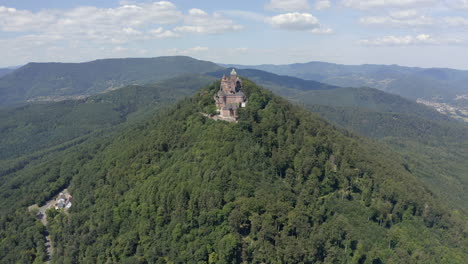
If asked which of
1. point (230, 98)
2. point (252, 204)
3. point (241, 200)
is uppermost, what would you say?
point (230, 98)

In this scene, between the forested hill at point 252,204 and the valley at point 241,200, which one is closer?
the forested hill at point 252,204

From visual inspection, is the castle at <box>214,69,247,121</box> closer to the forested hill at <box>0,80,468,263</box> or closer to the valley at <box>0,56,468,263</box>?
the valley at <box>0,56,468,263</box>

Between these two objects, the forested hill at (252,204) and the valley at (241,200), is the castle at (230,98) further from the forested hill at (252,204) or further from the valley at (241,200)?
the forested hill at (252,204)

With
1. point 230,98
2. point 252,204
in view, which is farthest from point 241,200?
point 230,98

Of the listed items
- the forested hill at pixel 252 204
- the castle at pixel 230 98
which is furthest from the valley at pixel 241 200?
the castle at pixel 230 98

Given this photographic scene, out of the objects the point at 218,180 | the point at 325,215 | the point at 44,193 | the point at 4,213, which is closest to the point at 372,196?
the point at 325,215

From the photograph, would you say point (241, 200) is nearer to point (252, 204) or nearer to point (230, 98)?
point (252, 204)
